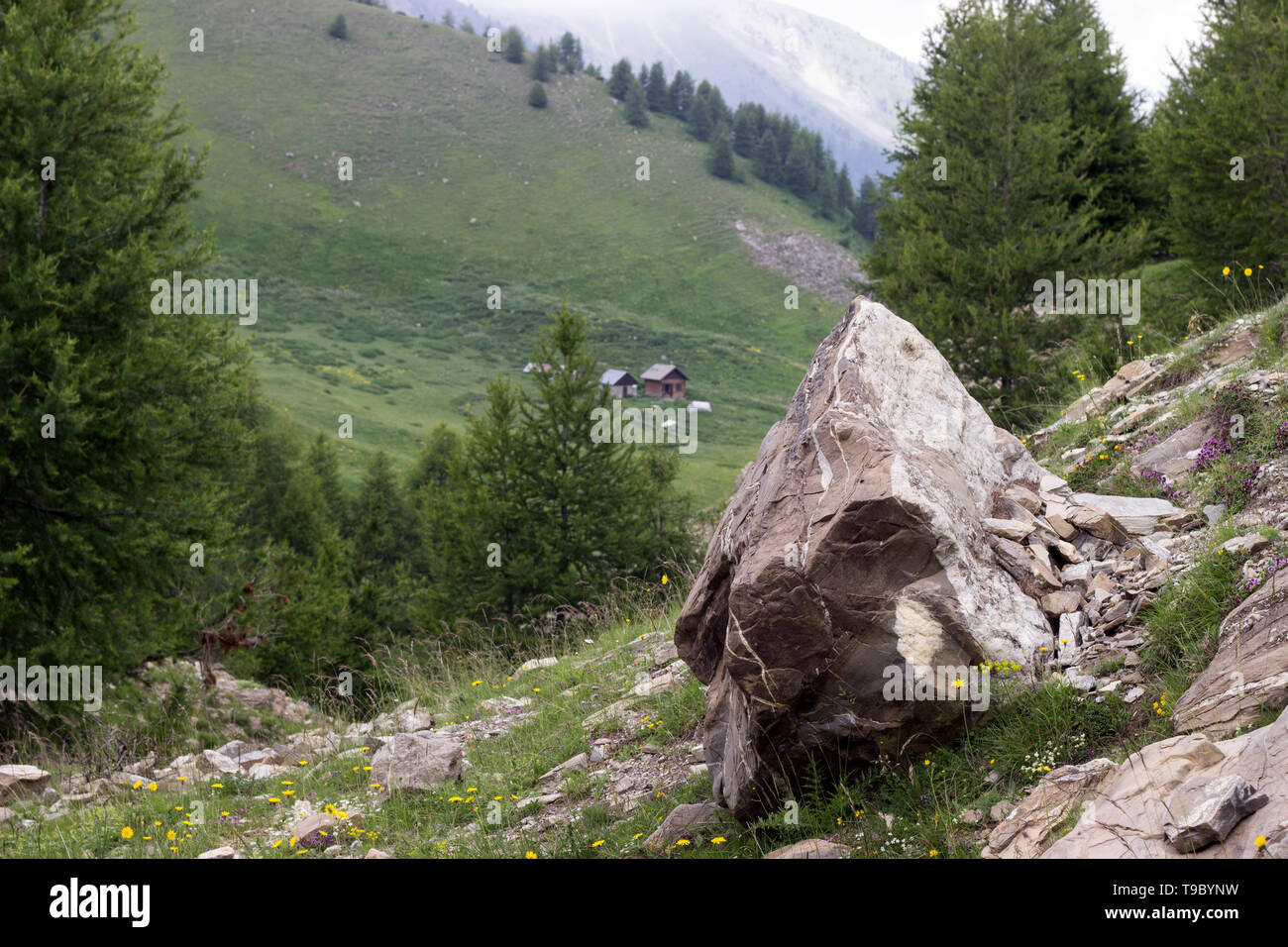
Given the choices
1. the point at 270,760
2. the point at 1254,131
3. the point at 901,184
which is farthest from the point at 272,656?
the point at 1254,131

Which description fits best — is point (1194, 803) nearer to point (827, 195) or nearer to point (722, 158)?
point (722, 158)

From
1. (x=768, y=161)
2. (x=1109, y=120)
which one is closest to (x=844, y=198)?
(x=768, y=161)

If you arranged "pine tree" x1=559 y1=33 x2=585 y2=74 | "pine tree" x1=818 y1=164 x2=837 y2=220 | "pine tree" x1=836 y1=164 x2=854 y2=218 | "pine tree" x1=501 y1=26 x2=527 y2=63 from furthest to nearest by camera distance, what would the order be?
1. "pine tree" x1=559 y1=33 x2=585 y2=74
2. "pine tree" x1=501 y1=26 x2=527 y2=63
3. "pine tree" x1=836 y1=164 x2=854 y2=218
4. "pine tree" x1=818 y1=164 x2=837 y2=220

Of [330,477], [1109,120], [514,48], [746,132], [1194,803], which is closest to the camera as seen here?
[1194,803]

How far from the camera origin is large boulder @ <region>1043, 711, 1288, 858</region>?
3.13 meters

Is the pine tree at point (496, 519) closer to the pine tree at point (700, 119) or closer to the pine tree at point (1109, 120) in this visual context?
the pine tree at point (1109, 120)

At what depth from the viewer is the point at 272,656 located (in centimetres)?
2586

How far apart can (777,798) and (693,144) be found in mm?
140272

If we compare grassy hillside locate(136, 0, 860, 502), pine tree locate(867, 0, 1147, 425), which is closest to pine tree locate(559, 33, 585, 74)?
grassy hillside locate(136, 0, 860, 502)

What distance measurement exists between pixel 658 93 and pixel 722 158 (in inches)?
998

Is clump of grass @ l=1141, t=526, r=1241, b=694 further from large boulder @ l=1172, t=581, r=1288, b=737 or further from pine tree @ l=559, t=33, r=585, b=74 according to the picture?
pine tree @ l=559, t=33, r=585, b=74

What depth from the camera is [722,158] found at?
126375 millimetres

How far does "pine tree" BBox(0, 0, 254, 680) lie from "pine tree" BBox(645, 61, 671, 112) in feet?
458

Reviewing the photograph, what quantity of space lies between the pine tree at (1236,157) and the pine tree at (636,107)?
12452cm
